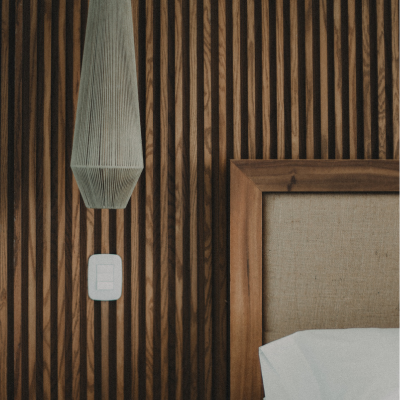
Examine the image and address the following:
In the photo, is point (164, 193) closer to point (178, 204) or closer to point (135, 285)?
point (178, 204)

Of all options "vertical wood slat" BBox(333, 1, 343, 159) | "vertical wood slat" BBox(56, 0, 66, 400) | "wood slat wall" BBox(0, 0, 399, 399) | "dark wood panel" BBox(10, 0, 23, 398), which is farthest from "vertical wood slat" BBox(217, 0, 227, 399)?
"dark wood panel" BBox(10, 0, 23, 398)

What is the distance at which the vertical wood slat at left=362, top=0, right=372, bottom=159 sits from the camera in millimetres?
1022

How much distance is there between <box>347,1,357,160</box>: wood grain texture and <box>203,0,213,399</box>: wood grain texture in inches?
16.8

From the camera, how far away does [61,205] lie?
989 mm

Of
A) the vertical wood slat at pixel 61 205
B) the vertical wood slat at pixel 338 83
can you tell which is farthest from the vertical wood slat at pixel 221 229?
the vertical wood slat at pixel 61 205

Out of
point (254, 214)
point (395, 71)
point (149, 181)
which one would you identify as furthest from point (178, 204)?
point (395, 71)

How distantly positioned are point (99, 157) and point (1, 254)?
520mm

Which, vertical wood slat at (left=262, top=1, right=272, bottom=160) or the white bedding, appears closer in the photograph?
the white bedding

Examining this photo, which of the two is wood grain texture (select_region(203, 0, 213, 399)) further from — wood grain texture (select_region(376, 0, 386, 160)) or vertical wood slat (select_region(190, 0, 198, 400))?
wood grain texture (select_region(376, 0, 386, 160))

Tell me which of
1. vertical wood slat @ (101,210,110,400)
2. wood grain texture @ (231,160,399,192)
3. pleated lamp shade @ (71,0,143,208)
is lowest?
vertical wood slat @ (101,210,110,400)

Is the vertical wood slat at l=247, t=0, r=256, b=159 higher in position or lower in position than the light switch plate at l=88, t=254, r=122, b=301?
higher

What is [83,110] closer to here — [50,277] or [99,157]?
[99,157]

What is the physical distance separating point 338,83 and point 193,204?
573 mm

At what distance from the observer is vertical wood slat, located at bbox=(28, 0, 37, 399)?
0.97 m
